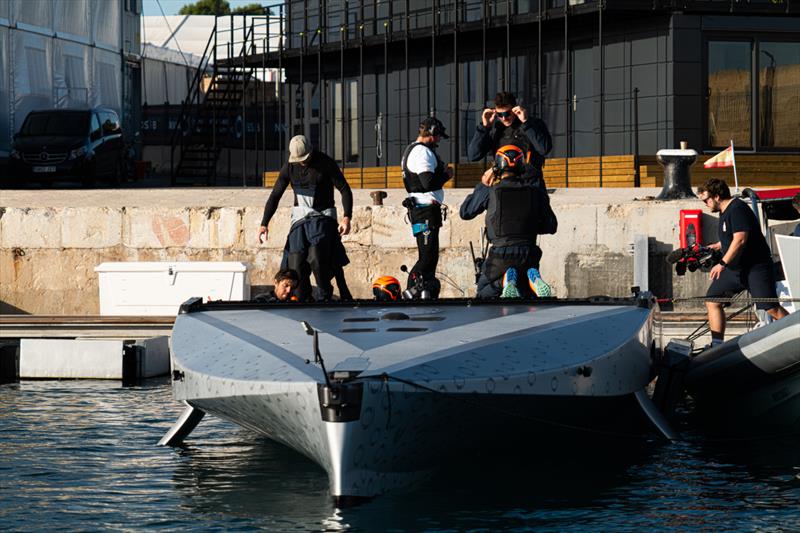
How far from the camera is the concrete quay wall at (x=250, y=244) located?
1600cm

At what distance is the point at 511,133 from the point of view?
11.7m

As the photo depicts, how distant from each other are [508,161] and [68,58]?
85.0 ft

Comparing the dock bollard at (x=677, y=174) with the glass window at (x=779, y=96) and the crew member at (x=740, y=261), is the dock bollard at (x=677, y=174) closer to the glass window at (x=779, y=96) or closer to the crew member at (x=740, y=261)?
the crew member at (x=740, y=261)

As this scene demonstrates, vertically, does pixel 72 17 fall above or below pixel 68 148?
above

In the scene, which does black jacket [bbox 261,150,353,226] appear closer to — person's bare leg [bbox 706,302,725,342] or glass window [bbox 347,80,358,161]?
person's bare leg [bbox 706,302,725,342]

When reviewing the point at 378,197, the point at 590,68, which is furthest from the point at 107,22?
the point at 378,197

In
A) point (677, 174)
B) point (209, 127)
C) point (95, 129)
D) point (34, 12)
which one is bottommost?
point (677, 174)

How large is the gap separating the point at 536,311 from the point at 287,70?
21204mm

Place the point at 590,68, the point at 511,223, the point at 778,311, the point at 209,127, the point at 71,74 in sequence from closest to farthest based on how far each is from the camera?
the point at 511,223
the point at 778,311
the point at 590,68
the point at 209,127
the point at 71,74

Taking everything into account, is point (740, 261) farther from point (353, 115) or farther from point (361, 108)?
point (353, 115)

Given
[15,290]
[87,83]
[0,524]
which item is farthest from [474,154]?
[87,83]

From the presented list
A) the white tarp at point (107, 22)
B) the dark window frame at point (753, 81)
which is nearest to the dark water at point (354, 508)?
the dark window frame at point (753, 81)

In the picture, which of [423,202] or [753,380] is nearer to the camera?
[753,380]

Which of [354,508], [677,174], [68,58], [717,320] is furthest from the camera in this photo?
[68,58]
